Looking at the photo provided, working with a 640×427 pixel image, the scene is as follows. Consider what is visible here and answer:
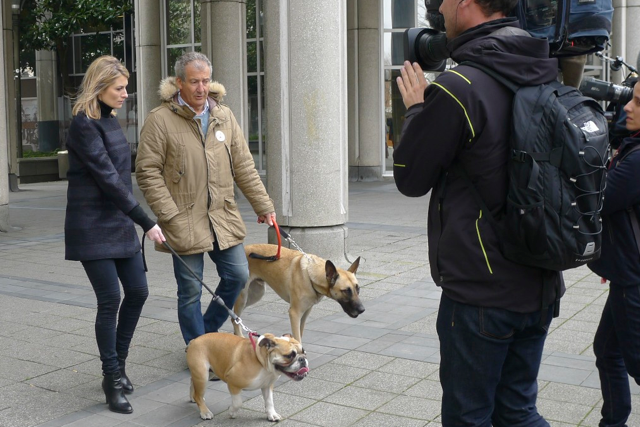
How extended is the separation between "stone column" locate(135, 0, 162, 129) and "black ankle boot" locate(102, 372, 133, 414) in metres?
15.7

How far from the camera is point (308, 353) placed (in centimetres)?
585

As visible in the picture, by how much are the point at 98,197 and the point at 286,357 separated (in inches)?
57.8

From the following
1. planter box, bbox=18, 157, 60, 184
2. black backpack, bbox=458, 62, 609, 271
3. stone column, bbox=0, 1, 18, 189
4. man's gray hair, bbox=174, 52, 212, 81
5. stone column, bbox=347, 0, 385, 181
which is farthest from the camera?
planter box, bbox=18, 157, 60, 184

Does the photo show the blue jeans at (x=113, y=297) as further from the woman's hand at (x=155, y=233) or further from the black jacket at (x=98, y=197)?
the woman's hand at (x=155, y=233)

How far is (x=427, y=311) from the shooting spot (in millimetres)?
7223

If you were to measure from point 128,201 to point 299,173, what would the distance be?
172 inches

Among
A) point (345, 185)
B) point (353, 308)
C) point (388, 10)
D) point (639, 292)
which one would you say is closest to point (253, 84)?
point (388, 10)

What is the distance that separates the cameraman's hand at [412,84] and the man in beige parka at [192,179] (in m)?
2.56

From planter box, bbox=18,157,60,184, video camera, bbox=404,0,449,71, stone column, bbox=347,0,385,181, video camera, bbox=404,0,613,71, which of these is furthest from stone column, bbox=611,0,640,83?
video camera, bbox=404,0,449,71

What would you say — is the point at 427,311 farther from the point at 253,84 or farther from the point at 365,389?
the point at 253,84

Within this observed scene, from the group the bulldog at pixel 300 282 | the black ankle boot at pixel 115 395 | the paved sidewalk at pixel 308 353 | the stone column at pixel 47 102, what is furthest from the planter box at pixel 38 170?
the black ankle boot at pixel 115 395

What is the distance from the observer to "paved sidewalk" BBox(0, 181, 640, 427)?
4625 mm

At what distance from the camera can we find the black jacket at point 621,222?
357 centimetres

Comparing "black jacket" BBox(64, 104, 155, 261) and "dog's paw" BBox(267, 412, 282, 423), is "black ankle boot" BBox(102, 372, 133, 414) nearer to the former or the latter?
"black jacket" BBox(64, 104, 155, 261)
